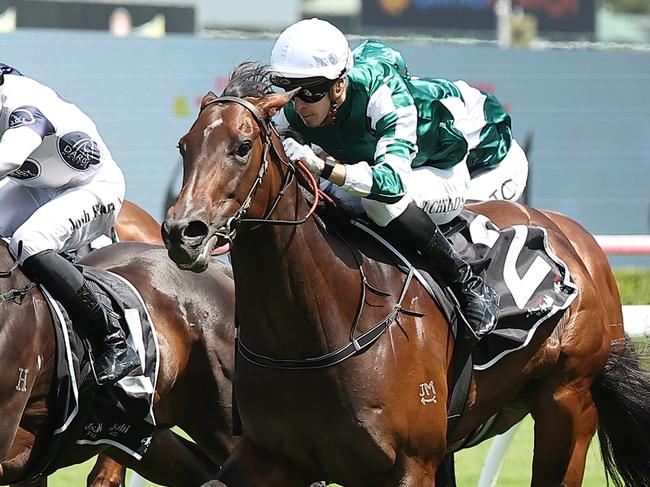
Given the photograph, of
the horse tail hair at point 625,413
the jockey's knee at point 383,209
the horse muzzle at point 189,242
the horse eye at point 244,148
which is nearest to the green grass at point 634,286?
the horse tail hair at point 625,413

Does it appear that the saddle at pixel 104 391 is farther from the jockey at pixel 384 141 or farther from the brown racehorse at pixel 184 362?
the jockey at pixel 384 141

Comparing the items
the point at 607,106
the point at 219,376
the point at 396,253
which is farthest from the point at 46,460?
the point at 607,106

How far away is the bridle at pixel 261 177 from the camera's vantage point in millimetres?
3471

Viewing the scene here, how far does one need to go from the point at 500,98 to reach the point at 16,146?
11.4m

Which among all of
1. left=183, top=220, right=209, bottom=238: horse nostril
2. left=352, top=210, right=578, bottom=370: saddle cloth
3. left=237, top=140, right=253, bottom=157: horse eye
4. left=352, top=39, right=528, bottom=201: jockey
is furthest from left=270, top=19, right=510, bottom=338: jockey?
left=352, top=39, right=528, bottom=201: jockey

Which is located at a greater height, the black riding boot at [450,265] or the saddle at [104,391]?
the black riding boot at [450,265]

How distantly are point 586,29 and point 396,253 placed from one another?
1873 cm

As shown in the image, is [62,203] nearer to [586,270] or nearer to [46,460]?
[46,460]

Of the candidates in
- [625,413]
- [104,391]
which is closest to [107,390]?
[104,391]

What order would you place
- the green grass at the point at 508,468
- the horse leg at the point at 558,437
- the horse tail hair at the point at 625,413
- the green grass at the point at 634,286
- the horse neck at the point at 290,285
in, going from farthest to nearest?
the green grass at the point at 634,286 → the green grass at the point at 508,468 → the horse tail hair at the point at 625,413 → the horse leg at the point at 558,437 → the horse neck at the point at 290,285

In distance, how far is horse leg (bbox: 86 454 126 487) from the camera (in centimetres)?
550

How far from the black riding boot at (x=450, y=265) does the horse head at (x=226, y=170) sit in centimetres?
58

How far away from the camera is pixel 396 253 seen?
4.23 m

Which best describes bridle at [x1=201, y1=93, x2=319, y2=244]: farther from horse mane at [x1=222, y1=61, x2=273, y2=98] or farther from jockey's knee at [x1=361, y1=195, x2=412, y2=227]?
jockey's knee at [x1=361, y1=195, x2=412, y2=227]
